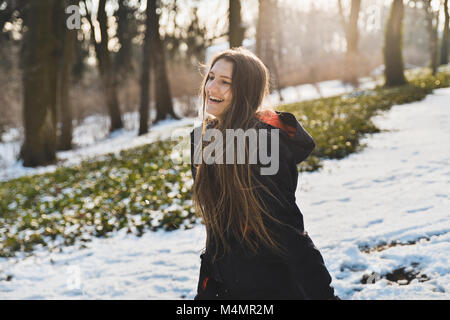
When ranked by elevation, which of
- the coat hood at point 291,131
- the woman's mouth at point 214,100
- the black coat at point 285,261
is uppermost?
the woman's mouth at point 214,100

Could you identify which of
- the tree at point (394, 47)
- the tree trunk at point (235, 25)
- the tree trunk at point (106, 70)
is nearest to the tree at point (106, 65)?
the tree trunk at point (106, 70)

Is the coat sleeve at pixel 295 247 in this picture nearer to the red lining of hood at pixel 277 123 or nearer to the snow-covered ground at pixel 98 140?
the red lining of hood at pixel 277 123

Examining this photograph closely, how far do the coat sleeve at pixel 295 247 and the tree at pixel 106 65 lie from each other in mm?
18929

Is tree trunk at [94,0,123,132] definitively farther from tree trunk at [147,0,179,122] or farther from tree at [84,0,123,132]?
tree trunk at [147,0,179,122]

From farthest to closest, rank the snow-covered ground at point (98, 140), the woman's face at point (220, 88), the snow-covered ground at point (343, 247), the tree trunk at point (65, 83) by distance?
the tree trunk at point (65, 83), the snow-covered ground at point (98, 140), the snow-covered ground at point (343, 247), the woman's face at point (220, 88)

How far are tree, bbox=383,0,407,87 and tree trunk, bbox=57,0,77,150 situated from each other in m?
12.1

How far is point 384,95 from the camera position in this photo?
12516 mm

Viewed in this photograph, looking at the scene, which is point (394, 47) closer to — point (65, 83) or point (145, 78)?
point (145, 78)

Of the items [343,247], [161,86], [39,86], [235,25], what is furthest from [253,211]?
[161,86]

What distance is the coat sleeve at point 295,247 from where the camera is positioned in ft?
6.42

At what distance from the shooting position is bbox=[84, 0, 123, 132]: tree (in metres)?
18.9

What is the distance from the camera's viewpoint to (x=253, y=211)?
2.00 m

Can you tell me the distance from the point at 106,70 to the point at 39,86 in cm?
718
